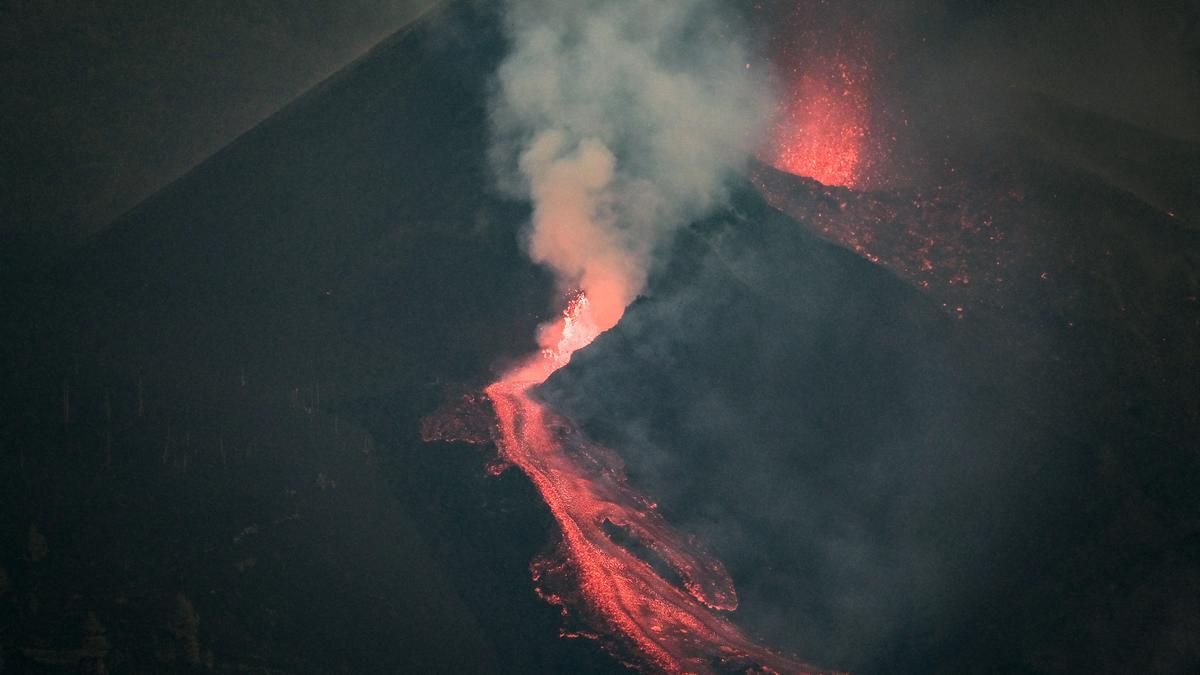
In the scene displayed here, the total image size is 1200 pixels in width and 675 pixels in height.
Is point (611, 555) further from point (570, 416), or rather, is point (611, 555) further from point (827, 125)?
point (827, 125)

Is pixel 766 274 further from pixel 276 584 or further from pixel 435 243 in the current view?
pixel 276 584

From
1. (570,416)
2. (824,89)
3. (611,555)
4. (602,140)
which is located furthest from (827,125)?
(611,555)

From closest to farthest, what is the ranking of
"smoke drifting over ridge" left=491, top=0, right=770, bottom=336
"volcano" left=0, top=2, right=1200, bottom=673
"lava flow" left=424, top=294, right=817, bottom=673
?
"volcano" left=0, top=2, right=1200, bottom=673, "lava flow" left=424, top=294, right=817, bottom=673, "smoke drifting over ridge" left=491, top=0, right=770, bottom=336

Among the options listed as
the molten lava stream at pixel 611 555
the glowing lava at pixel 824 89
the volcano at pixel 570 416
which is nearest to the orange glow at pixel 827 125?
the glowing lava at pixel 824 89

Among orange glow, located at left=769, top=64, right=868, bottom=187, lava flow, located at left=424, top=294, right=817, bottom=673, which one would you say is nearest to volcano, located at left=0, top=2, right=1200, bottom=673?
lava flow, located at left=424, top=294, right=817, bottom=673

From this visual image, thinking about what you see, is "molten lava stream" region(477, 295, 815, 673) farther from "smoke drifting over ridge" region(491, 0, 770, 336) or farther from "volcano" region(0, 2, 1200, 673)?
"smoke drifting over ridge" region(491, 0, 770, 336)

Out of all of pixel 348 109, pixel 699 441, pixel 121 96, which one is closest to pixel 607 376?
pixel 699 441

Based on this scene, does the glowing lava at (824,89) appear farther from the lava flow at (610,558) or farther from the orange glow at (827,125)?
the lava flow at (610,558)
